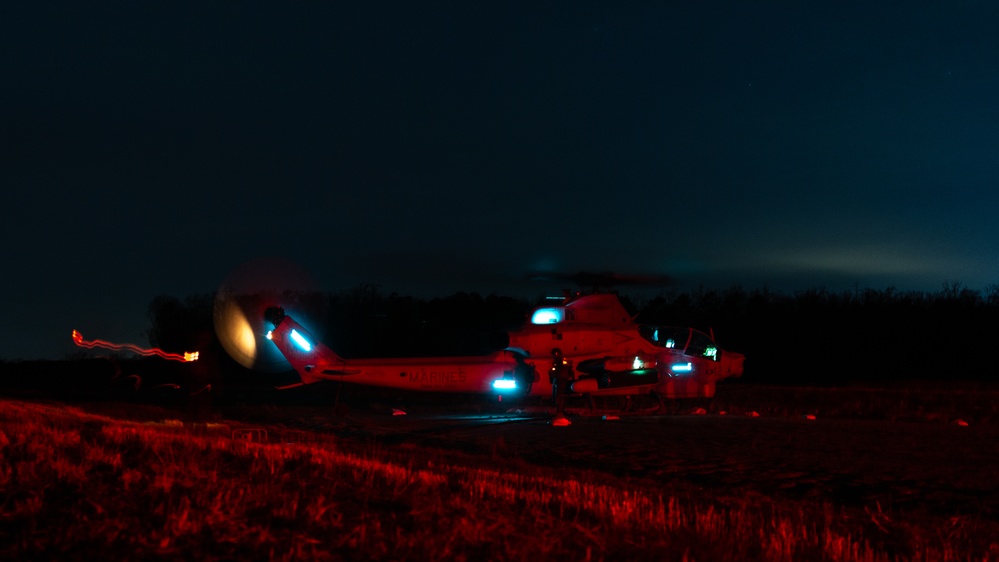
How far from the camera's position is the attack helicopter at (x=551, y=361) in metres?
24.2

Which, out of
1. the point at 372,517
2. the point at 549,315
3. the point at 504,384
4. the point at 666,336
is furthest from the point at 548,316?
the point at 372,517

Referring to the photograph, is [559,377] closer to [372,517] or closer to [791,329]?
[372,517]

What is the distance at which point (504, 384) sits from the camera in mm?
24359

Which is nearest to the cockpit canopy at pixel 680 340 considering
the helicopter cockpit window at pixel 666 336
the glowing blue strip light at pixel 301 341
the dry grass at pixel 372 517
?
the helicopter cockpit window at pixel 666 336

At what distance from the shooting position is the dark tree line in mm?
53906

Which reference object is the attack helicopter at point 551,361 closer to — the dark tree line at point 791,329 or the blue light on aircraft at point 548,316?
the blue light on aircraft at point 548,316

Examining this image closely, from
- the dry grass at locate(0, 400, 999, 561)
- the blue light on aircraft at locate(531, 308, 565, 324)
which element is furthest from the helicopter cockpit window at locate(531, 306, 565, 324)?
the dry grass at locate(0, 400, 999, 561)

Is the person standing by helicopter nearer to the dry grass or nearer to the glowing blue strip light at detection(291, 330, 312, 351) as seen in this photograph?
the glowing blue strip light at detection(291, 330, 312, 351)

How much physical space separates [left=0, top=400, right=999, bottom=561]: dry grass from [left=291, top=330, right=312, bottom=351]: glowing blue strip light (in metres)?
12.9

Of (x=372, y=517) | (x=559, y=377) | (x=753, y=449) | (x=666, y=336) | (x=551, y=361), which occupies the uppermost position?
(x=666, y=336)

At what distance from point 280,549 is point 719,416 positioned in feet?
61.4

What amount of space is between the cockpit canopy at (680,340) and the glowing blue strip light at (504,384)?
4270mm

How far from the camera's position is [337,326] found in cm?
7475

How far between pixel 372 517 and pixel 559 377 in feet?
54.0
